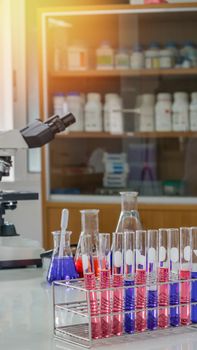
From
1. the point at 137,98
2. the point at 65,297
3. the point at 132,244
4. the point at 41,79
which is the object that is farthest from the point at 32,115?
the point at 132,244

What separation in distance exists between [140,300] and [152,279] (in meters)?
0.06

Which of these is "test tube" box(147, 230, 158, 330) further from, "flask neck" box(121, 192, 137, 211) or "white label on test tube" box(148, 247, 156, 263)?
"flask neck" box(121, 192, 137, 211)

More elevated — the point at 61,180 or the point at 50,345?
the point at 61,180

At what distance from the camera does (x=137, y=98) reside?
4406 millimetres

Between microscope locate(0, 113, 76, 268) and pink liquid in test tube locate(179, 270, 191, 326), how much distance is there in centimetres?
106

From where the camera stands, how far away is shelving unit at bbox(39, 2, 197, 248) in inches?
167

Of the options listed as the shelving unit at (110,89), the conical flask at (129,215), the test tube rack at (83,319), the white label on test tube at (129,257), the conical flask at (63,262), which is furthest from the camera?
the shelving unit at (110,89)

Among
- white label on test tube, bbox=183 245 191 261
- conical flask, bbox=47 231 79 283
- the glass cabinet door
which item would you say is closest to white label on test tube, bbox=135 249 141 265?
white label on test tube, bbox=183 245 191 261

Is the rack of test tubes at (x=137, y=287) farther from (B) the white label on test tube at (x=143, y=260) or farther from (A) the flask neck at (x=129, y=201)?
(A) the flask neck at (x=129, y=201)

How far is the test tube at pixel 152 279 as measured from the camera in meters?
1.62

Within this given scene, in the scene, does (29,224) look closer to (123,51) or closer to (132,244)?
(123,51)

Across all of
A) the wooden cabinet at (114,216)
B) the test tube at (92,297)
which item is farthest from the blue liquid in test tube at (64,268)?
the wooden cabinet at (114,216)

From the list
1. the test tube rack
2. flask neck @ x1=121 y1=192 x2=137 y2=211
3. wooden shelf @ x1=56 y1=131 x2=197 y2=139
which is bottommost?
the test tube rack

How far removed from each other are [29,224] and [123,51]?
1145 mm
